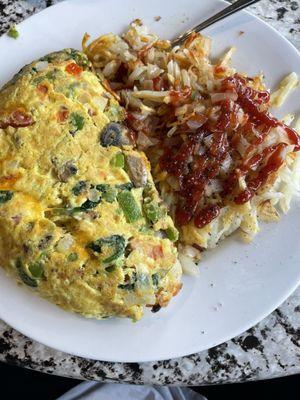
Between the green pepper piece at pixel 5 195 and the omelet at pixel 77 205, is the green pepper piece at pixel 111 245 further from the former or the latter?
the green pepper piece at pixel 5 195

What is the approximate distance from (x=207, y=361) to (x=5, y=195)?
1.04 m

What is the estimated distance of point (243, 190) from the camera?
2.19 metres

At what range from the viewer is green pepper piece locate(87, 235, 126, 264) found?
5.98 feet

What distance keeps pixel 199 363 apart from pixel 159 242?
65 centimetres

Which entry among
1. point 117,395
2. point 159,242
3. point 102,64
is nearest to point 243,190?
point 159,242

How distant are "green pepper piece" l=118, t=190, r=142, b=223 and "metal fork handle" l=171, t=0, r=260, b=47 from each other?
2.70 ft

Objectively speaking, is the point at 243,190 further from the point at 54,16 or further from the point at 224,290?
the point at 54,16

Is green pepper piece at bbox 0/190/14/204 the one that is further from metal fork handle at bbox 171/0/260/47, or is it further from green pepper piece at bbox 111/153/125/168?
metal fork handle at bbox 171/0/260/47

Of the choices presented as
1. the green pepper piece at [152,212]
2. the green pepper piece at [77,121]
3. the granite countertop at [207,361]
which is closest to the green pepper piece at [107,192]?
the green pepper piece at [152,212]

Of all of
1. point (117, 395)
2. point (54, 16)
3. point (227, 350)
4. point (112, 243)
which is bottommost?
point (117, 395)

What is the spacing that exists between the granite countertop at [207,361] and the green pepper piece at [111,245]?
0.66 metres

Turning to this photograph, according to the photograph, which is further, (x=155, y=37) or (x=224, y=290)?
(x=155, y=37)

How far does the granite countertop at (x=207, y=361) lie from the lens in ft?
7.50

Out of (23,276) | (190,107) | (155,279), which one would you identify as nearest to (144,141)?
(190,107)
